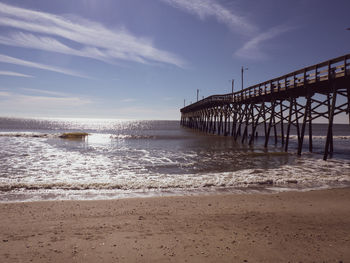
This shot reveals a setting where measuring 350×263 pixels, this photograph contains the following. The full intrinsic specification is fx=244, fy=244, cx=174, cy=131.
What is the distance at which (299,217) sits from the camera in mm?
5164

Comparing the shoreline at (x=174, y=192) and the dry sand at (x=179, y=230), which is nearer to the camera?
the dry sand at (x=179, y=230)

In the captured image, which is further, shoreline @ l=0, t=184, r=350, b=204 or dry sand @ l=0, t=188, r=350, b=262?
shoreline @ l=0, t=184, r=350, b=204

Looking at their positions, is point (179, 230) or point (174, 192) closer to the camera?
point (179, 230)

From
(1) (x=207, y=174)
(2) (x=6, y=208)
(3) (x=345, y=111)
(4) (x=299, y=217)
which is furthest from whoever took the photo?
(3) (x=345, y=111)

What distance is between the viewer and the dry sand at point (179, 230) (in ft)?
11.9

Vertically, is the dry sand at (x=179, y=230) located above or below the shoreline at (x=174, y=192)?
above

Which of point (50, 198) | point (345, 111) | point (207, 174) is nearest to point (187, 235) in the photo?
point (50, 198)

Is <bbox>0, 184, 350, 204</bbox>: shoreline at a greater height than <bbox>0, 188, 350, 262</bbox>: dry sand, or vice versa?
<bbox>0, 188, 350, 262</bbox>: dry sand

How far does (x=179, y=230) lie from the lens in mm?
4516

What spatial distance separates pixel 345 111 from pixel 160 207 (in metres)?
12.2

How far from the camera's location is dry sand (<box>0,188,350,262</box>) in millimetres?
3625

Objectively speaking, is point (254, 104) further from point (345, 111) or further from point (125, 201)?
point (125, 201)

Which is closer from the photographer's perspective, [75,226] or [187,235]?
[187,235]

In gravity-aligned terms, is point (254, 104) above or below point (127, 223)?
above
